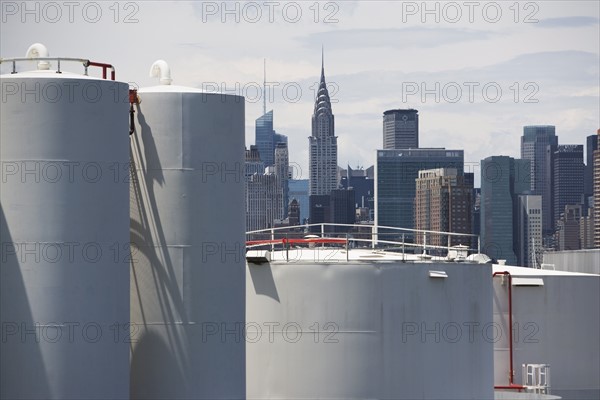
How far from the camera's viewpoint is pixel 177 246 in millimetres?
26234

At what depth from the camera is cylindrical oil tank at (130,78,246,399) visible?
26.2 metres

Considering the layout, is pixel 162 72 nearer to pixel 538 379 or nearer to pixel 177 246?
pixel 177 246

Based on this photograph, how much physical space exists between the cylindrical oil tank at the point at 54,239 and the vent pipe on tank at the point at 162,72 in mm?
2814

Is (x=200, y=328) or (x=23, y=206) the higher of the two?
(x=23, y=206)

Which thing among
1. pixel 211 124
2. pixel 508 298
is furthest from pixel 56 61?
pixel 508 298

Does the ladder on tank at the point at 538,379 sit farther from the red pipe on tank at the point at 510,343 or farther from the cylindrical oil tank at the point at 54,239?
the cylindrical oil tank at the point at 54,239

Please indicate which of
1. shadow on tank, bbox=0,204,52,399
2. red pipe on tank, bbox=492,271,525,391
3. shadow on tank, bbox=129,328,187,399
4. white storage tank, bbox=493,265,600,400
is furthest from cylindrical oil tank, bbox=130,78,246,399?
white storage tank, bbox=493,265,600,400

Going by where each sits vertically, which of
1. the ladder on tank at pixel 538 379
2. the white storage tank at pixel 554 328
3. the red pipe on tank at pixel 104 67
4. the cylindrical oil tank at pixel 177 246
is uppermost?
the red pipe on tank at pixel 104 67

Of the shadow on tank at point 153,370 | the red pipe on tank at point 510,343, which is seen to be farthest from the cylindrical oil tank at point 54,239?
the red pipe on tank at point 510,343

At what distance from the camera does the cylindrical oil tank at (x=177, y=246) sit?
85.9 ft

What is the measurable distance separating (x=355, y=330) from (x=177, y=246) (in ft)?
27.4

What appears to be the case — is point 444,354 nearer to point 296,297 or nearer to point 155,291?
point 296,297

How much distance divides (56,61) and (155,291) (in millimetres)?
4672

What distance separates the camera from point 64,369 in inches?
950
